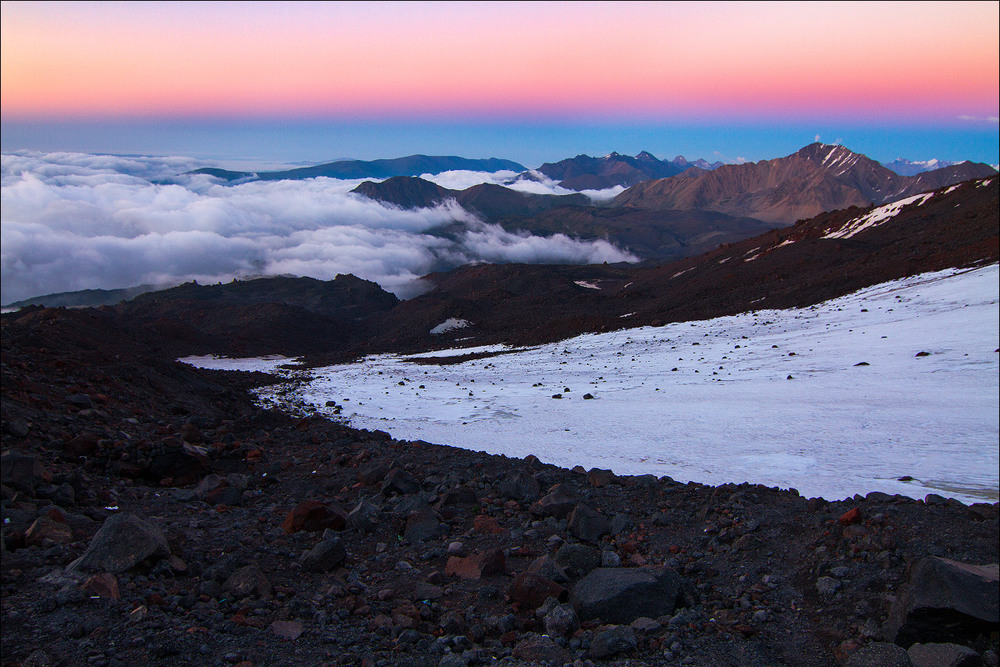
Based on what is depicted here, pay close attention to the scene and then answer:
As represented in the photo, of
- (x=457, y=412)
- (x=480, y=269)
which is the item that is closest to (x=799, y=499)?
(x=457, y=412)

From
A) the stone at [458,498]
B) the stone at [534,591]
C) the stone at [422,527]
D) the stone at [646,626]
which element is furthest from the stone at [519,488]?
the stone at [646,626]

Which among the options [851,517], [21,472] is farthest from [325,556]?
[851,517]

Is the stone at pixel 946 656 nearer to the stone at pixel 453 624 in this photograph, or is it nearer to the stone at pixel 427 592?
the stone at pixel 453 624

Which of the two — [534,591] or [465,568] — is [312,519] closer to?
[465,568]

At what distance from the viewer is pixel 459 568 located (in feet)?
17.2

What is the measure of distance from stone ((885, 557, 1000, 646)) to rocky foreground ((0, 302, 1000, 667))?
2 cm

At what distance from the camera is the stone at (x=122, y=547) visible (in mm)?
4566

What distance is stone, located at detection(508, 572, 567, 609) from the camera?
4.55m

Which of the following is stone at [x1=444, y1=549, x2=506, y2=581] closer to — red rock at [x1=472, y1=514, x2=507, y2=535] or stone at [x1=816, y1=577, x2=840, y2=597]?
red rock at [x1=472, y1=514, x2=507, y2=535]

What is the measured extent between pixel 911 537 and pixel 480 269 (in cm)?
8544

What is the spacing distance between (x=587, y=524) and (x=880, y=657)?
292 centimetres

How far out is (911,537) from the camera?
17.1 feet

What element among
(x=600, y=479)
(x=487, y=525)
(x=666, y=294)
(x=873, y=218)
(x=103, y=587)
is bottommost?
(x=600, y=479)

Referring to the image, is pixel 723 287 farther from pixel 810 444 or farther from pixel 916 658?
pixel 916 658
